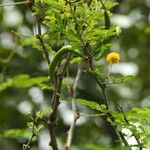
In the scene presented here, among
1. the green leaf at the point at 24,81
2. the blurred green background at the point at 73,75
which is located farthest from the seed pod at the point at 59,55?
the blurred green background at the point at 73,75

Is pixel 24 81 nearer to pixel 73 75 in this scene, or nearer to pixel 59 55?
pixel 59 55

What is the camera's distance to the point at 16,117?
717cm

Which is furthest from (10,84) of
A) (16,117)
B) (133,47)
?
(133,47)

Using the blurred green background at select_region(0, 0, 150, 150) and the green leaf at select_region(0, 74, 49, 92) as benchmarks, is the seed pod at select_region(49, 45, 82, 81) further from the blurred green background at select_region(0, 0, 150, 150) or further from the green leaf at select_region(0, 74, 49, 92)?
the blurred green background at select_region(0, 0, 150, 150)

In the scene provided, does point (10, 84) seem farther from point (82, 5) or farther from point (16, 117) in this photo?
point (16, 117)

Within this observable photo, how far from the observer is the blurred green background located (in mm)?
6988

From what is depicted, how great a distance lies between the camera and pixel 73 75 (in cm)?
730

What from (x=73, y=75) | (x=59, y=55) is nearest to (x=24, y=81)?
(x=59, y=55)

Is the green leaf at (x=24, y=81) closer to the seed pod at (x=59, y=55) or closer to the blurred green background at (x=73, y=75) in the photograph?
the seed pod at (x=59, y=55)

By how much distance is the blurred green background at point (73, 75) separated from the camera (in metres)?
6.99

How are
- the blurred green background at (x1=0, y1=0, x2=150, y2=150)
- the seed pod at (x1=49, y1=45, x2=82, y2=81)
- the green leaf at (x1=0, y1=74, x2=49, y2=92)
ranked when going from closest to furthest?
1. the green leaf at (x1=0, y1=74, x2=49, y2=92)
2. the seed pod at (x1=49, y1=45, x2=82, y2=81)
3. the blurred green background at (x1=0, y1=0, x2=150, y2=150)

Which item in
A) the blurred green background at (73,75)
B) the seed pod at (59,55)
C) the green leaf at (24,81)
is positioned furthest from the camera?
the blurred green background at (73,75)

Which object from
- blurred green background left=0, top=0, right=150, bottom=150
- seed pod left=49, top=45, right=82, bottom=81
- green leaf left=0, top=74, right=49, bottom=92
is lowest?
blurred green background left=0, top=0, right=150, bottom=150

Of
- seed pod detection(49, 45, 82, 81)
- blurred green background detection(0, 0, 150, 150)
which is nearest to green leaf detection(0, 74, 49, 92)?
seed pod detection(49, 45, 82, 81)
